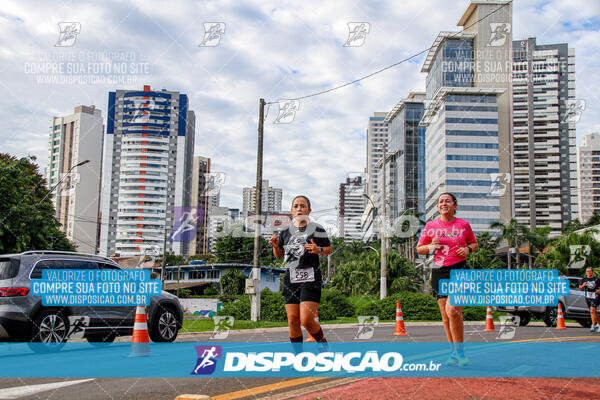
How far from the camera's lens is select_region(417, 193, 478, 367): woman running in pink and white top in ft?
17.0

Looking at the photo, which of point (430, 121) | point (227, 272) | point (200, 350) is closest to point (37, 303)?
point (200, 350)

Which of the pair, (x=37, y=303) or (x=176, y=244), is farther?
(x=176, y=244)

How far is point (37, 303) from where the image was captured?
7.95 meters

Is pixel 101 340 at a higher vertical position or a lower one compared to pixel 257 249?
lower

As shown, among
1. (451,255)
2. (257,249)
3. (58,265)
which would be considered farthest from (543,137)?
(451,255)

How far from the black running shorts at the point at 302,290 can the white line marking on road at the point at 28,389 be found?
2.09 m

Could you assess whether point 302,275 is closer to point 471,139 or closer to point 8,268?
point 8,268

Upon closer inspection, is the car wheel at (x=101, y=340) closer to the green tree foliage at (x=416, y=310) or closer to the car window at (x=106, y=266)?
the car window at (x=106, y=266)

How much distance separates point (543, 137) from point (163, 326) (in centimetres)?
16592

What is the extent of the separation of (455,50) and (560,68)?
192ft

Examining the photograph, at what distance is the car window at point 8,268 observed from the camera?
7.96 metres

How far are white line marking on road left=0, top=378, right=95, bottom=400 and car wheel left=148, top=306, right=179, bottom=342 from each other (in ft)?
14.1

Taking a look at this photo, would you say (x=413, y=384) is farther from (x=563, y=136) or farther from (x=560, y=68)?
(x=560, y=68)

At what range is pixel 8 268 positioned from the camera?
26.3 feet
